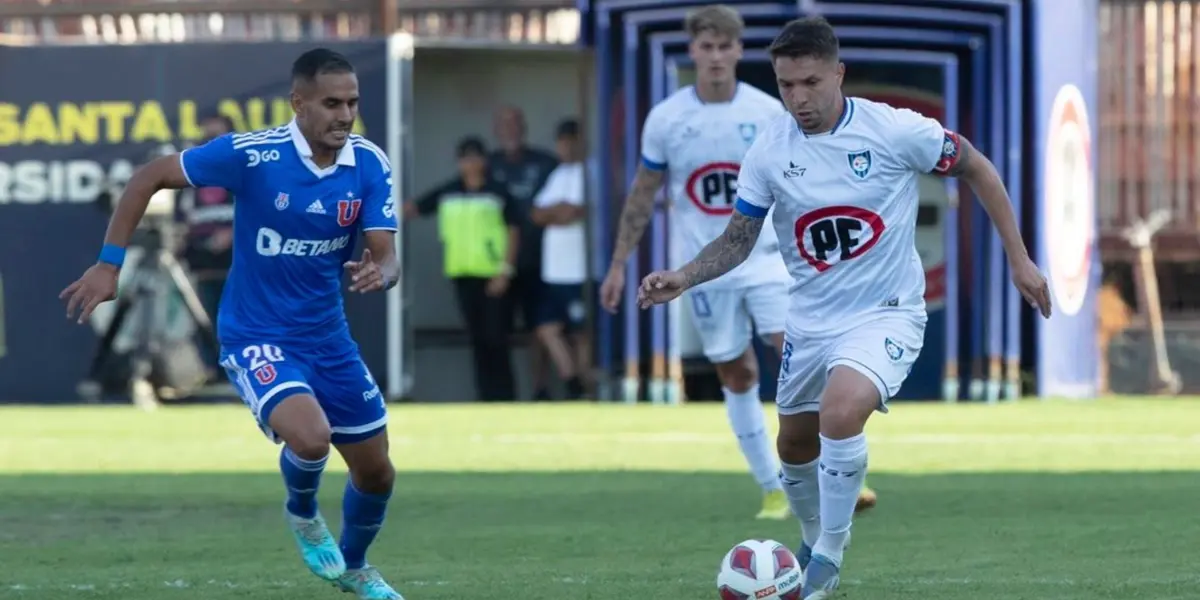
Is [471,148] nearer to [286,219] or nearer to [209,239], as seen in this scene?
[209,239]

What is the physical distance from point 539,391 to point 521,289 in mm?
922

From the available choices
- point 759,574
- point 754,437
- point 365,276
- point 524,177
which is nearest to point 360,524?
point 365,276

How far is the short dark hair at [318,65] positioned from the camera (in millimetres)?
7773

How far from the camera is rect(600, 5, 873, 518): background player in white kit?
1051 centimetres

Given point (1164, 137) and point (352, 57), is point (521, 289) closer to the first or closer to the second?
point (352, 57)

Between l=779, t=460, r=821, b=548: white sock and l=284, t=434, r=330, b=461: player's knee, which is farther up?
l=284, t=434, r=330, b=461: player's knee

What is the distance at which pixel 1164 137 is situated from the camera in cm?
2203

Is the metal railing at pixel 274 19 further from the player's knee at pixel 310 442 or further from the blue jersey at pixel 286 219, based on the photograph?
the player's knee at pixel 310 442

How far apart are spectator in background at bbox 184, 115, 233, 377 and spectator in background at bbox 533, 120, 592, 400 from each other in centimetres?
268

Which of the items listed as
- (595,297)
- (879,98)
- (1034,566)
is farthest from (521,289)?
(1034,566)

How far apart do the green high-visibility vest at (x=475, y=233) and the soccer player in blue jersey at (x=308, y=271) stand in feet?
36.6

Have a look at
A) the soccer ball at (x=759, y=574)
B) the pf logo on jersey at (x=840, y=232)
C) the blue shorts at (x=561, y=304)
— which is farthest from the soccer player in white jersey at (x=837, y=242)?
the blue shorts at (x=561, y=304)

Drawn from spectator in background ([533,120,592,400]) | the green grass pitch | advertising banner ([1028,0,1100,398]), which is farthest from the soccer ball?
spectator in background ([533,120,592,400])

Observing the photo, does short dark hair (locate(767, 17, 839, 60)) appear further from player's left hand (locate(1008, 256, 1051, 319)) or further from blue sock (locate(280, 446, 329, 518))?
blue sock (locate(280, 446, 329, 518))
